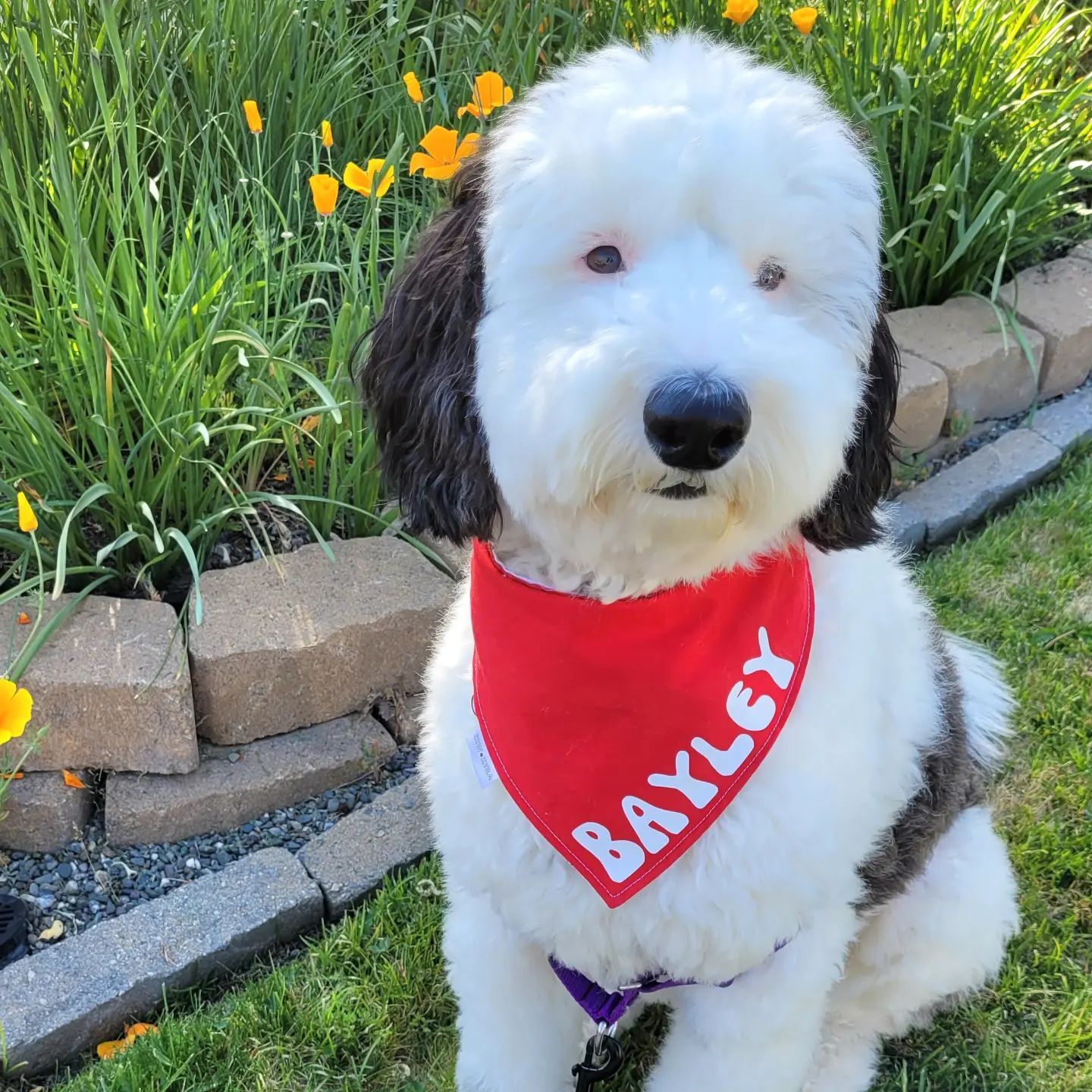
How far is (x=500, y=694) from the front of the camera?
1603 mm

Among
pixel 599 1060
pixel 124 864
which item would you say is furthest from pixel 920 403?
pixel 124 864

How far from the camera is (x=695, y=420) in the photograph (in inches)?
42.6

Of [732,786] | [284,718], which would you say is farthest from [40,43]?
[732,786]

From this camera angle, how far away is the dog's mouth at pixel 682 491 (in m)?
1.17

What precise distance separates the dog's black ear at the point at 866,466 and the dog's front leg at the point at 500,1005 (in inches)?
32.5

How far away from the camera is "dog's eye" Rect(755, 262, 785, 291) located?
128 centimetres

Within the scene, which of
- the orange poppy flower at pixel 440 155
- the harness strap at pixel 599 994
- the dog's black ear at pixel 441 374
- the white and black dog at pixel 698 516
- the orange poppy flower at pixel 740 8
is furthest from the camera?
the orange poppy flower at pixel 740 8

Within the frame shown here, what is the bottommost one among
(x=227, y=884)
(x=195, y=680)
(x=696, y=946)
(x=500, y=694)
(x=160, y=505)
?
(x=227, y=884)

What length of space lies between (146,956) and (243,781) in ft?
1.34

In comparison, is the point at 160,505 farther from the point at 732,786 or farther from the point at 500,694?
the point at 732,786

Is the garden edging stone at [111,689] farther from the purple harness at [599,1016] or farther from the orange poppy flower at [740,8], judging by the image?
the orange poppy flower at [740,8]

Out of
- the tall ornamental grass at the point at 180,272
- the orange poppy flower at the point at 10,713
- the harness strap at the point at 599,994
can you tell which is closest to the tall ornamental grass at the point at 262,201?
the tall ornamental grass at the point at 180,272

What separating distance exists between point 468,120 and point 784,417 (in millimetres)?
2388

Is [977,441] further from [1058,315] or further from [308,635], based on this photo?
[308,635]
